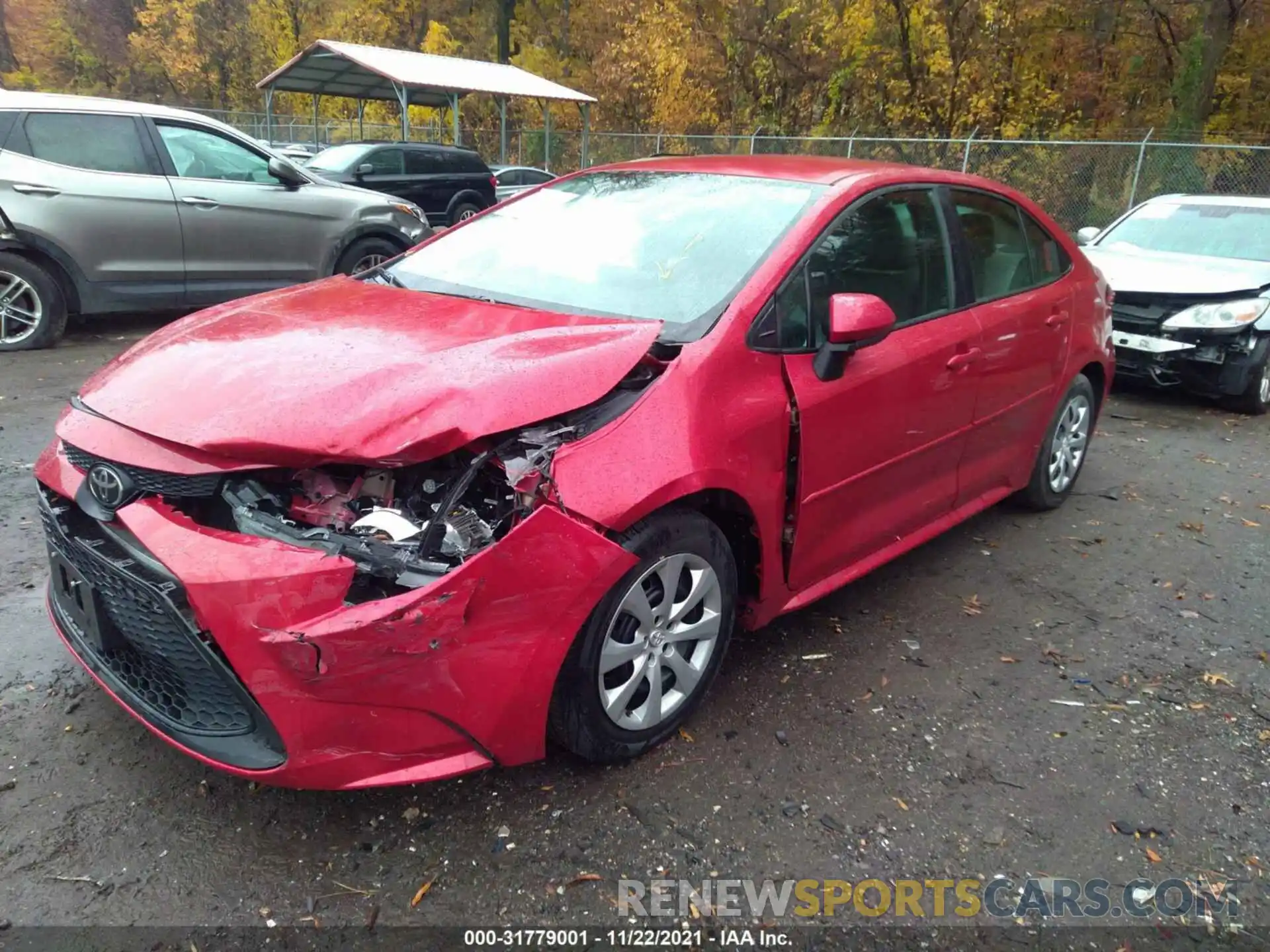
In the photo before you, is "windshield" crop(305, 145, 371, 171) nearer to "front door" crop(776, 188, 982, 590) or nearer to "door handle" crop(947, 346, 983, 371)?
"front door" crop(776, 188, 982, 590)

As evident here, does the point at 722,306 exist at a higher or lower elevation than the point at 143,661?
higher

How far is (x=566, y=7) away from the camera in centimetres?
3459

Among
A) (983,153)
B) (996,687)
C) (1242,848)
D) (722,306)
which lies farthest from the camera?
(983,153)

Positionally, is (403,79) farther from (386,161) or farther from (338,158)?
(338,158)

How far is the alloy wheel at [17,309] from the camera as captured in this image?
21.4 feet

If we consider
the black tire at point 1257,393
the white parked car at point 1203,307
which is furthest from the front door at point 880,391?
the black tire at point 1257,393

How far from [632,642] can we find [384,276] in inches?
76.1

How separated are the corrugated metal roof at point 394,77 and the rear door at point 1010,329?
16022 millimetres

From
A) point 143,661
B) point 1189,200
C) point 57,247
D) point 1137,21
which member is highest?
point 1137,21

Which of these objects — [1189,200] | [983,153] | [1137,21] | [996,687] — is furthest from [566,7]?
[996,687]

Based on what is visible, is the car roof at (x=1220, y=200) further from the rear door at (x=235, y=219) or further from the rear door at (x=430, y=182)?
the rear door at (x=430, y=182)

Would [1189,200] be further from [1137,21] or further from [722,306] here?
[1137,21]

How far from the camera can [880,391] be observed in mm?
3072

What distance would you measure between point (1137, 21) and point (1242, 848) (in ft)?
78.4
